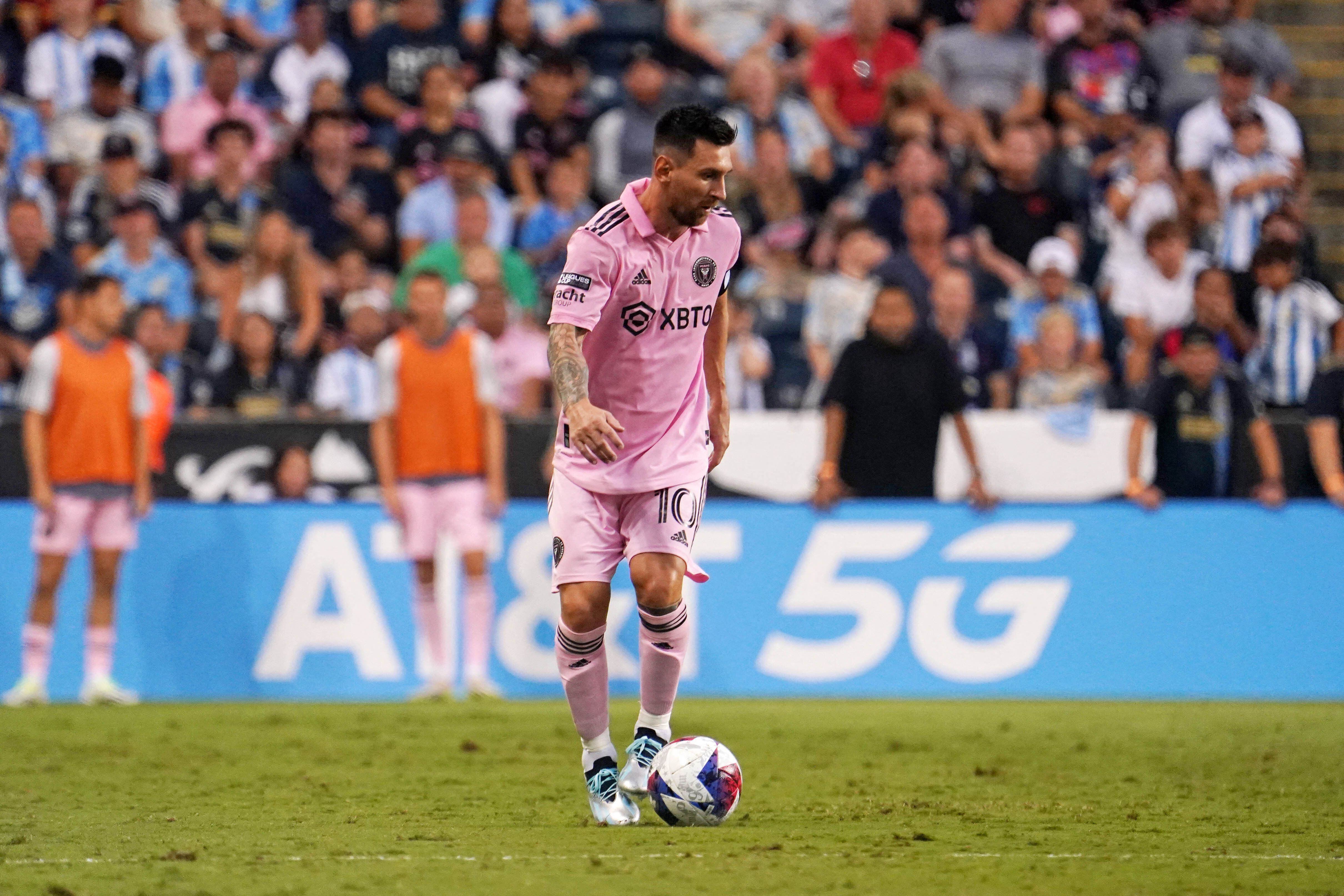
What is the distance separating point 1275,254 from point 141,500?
7.68m

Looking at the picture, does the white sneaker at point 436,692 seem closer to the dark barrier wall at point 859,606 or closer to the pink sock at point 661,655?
the dark barrier wall at point 859,606

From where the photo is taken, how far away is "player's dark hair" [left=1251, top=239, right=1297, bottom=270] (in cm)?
1337

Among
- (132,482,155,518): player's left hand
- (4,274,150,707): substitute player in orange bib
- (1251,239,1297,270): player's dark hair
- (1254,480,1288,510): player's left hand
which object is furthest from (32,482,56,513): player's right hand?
(1251,239,1297,270): player's dark hair

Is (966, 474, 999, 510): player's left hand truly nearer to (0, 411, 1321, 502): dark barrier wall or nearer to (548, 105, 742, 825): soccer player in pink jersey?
(0, 411, 1321, 502): dark barrier wall

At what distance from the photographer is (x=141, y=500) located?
11930 mm

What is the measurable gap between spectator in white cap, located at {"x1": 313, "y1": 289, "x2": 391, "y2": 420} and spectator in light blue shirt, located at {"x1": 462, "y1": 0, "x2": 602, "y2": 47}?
4.07 meters

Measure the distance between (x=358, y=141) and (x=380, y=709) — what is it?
6457mm

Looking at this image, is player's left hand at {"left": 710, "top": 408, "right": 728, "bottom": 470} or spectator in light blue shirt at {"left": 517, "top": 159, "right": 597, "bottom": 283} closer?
player's left hand at {"left": 710, "top": 408, "right": 728, "bottom": 470}

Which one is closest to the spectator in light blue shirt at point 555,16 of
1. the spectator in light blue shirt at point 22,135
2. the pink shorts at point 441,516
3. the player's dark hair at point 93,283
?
the spectator in light blue shirt at point 22,135

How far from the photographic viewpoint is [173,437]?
12.8 m

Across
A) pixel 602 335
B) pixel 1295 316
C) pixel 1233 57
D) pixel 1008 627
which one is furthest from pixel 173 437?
pixel 1233 57

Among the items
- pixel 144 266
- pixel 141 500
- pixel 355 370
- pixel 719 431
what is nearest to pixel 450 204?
pixel 355 370

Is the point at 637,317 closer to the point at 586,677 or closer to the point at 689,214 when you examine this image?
the point at 689,214

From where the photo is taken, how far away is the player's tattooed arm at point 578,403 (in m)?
6.20
